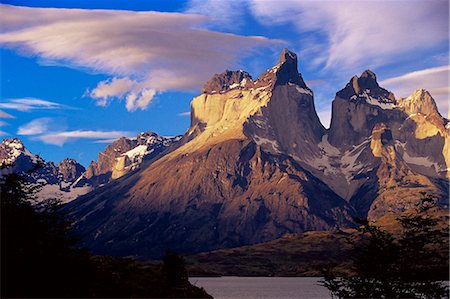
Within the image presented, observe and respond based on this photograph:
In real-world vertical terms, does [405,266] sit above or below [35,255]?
below

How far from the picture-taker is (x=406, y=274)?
68.6m

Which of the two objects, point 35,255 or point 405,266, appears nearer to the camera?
point 35,255

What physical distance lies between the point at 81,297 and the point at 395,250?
3209 centimetres

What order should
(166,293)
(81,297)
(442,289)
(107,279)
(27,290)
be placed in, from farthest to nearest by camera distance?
1. (166,293)
2. (107,279)
3. (442,289)
4. (81,297)
5. (27,290)

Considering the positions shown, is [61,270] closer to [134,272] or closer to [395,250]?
[395,250]

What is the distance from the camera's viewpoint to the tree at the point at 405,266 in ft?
223

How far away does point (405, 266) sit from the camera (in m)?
69.4

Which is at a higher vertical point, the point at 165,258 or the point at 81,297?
the point at 165,258

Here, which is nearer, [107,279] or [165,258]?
[107,279]

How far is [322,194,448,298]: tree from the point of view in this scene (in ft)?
223

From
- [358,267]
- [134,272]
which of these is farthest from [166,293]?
[358,267]

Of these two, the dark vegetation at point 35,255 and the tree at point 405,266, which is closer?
the dark vegetation at point 35,255

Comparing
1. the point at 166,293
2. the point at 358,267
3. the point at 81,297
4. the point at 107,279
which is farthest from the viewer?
the point at 166,293

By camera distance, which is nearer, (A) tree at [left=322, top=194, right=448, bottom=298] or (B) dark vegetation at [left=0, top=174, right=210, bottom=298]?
(B) dark vegetation at [left=0, top=174, right=210, bottom=298]
